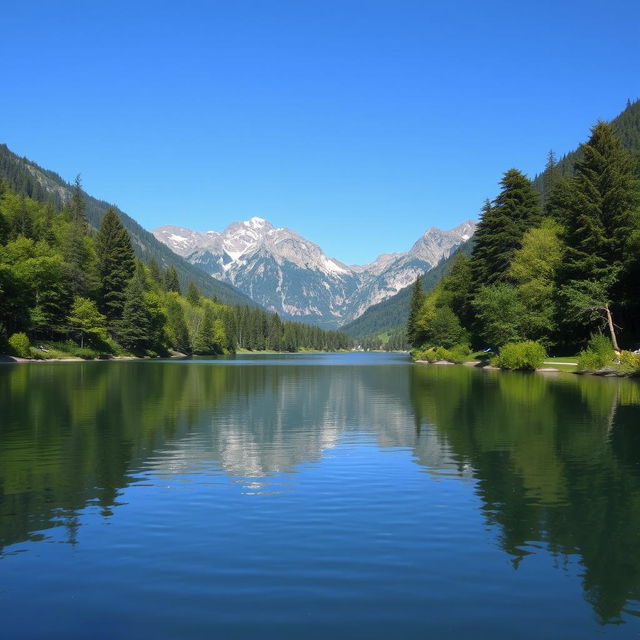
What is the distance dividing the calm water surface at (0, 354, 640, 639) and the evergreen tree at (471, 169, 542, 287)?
78.4 meters

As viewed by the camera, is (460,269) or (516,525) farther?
(460,269)

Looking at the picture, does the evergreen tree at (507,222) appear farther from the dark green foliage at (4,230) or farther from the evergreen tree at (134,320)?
the dark green foliage at (4,230)

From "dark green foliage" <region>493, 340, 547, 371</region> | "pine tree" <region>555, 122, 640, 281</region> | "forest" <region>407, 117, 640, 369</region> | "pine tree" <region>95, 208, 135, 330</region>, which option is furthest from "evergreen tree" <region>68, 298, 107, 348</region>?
"pine tree" <region>555, 122, 640, 281</region>

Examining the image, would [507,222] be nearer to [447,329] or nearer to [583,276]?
[447,329]

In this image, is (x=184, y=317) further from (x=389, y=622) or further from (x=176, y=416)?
(x=389, y=622)

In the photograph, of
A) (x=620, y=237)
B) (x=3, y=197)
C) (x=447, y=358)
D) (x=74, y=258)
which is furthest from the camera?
(x=3, y=197)

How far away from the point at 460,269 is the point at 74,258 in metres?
75.8

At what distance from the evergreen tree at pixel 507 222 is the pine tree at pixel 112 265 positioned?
A: 7110 cm

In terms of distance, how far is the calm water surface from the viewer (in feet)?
25.7

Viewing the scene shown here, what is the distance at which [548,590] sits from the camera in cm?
862

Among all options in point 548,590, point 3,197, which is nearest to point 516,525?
point 548,590

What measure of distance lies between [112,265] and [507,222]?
78.3m

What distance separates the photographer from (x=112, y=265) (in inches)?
4995

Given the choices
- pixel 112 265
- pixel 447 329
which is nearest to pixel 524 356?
pixel 447 329
